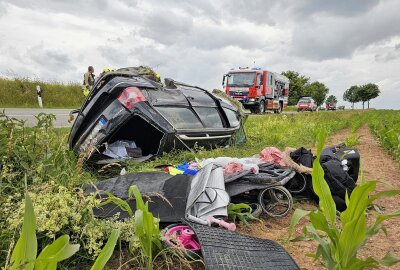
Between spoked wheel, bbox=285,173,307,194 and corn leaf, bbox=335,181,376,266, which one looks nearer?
corn leaf, bbox=335,181,376,266

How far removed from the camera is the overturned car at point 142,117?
185 inches

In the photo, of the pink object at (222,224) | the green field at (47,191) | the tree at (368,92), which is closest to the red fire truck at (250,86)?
the green field at (47,191)

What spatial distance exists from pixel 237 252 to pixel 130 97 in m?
3.10

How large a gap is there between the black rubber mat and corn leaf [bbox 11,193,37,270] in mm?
910

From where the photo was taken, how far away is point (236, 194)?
120 inches

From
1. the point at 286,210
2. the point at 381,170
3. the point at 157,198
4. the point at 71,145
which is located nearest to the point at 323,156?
the point at 286,210

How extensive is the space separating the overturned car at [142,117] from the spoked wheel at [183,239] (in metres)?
1.94

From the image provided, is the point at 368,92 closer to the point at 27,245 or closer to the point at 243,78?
the point at 243,78

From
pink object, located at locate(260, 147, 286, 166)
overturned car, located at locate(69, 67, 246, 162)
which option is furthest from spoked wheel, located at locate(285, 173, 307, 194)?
overturned car, located at locate(69, 67, 246, 162)

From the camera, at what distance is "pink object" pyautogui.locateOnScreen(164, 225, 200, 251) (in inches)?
86.2

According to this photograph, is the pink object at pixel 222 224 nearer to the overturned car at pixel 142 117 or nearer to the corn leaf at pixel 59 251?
the corn leaf at pixel 59 251

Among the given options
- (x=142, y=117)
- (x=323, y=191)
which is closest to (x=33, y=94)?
(x=142, y=117)

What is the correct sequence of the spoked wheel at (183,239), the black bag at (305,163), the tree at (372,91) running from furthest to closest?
the tree at (372,91), the black bag at (305,163), the spoked wheel at (183,239)

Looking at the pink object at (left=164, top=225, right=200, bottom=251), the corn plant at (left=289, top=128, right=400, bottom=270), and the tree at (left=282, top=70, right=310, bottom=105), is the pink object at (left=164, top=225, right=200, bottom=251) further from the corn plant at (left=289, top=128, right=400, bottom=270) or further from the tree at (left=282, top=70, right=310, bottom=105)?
the tree at (left=282, top=70, right=310, bottom=105)
